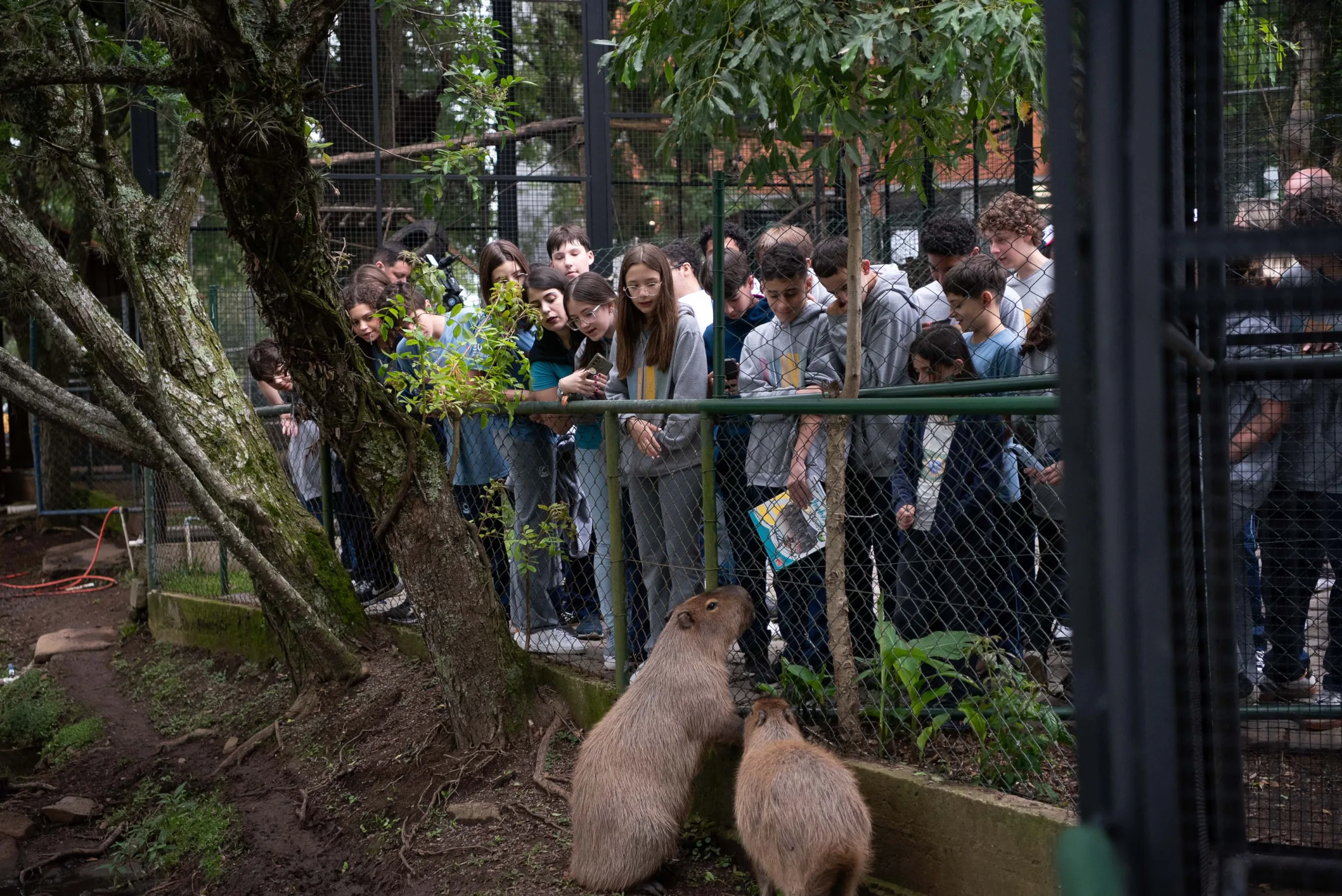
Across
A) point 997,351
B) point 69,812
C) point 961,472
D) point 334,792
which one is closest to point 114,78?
point 334,792

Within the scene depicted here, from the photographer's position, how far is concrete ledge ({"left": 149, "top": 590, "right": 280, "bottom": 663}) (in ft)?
23.1

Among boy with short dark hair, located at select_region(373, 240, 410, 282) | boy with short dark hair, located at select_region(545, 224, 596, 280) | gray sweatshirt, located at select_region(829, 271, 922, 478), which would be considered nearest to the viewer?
gray sweatshirt, located at select_region(829, 271, 922, 478)

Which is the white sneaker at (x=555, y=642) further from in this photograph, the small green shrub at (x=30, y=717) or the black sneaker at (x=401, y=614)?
the small green shrub at (x=30, y=717)

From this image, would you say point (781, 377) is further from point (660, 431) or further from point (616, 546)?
point (616, 546)

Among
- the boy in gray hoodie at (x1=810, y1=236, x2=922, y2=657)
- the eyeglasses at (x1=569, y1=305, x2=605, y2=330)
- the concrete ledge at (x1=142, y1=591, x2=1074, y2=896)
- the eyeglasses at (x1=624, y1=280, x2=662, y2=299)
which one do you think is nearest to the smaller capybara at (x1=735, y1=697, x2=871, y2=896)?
the concrete ledge at (x1=142, y1=591, x2=1074, y2=896)

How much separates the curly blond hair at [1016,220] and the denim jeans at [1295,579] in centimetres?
148

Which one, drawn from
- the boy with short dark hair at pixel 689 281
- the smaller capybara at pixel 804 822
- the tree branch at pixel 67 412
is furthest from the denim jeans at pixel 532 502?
the smaller capybara at pixel 804 822

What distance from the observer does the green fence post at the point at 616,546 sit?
4531 mm

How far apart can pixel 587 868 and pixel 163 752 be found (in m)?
3.44

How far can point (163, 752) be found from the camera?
6.23 m

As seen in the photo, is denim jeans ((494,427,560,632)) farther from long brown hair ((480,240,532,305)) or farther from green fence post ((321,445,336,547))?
green fence post ((321,445,336,547))

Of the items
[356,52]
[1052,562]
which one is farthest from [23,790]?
[356,52]

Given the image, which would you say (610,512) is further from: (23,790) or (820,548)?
(23,790)

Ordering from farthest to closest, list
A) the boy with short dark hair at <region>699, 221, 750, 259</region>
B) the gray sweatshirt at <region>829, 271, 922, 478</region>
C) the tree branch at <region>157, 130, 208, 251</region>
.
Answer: the tree branch at <region>157, 130, 208, 251</region> < the boy with short dark hair at <region>699, 221, 750, 259</region> < the gray sweatshirt at <region>829, 271, 922, 478</region>
